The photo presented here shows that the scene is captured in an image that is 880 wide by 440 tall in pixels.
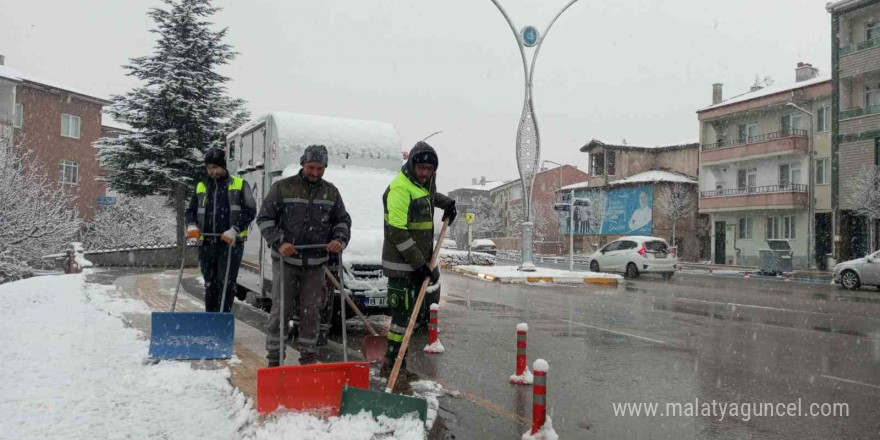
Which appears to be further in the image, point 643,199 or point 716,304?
point 643,199

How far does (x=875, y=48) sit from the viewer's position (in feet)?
97.9

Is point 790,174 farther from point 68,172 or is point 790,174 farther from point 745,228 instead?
point 68,172

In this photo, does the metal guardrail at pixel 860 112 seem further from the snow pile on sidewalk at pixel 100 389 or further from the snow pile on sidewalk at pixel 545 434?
the snow pile on sidewalk at pixel 100 389

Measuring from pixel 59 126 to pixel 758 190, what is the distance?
4248 cm

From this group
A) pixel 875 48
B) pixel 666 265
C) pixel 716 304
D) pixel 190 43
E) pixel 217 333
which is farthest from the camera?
pixel 875 48

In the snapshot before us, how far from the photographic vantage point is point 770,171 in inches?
1510

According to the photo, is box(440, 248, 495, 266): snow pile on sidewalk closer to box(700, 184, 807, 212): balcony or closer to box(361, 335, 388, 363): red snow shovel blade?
box(700, 184, 807, 212): balcony

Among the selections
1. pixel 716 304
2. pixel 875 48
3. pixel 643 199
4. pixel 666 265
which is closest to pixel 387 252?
pixel 716 304

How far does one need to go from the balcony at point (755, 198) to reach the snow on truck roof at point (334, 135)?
3212 cm

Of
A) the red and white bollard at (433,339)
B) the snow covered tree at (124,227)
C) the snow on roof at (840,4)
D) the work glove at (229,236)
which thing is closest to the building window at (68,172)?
the snow covered tree at (124,227)

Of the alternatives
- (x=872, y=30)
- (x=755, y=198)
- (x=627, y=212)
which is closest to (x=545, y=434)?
(x=872, y=30)

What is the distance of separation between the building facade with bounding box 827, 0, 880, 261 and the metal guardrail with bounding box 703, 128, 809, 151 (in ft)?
13.4

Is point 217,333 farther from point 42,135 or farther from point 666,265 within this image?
point 42,135

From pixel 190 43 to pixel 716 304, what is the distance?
21.2 metres
